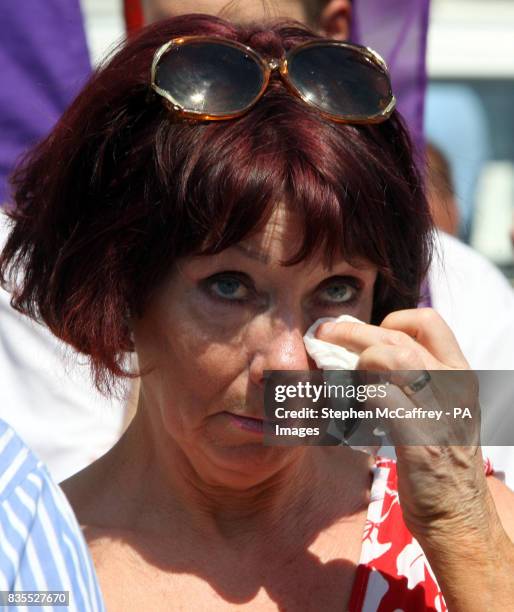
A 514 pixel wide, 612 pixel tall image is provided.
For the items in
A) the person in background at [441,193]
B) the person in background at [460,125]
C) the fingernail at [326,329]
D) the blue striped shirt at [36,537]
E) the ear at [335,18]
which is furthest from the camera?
the person in background at [460,125]

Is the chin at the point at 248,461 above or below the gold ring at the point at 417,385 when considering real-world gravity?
below

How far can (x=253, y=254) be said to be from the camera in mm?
1735

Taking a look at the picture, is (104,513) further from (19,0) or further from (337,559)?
(19,0)

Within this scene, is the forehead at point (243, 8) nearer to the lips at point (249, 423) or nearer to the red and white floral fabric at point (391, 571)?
the lips at point (249, 423)

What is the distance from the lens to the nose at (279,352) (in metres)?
1.71

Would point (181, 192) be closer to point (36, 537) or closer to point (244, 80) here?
point (244, 80)

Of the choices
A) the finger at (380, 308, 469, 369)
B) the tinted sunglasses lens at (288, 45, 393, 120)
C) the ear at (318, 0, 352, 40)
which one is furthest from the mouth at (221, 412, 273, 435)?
the ear at (318, 0, 352, 40)

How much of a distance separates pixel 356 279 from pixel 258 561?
0.52 metres

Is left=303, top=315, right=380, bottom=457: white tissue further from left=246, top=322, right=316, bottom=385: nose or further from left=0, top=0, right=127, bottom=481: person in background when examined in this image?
left=0, top=0, right=127, bottom=481: person in background

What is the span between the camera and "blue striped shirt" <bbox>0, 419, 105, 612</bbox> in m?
1.31

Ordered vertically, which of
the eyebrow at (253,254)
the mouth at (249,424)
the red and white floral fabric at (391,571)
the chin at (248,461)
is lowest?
the red and white floral fabric at (391,571)

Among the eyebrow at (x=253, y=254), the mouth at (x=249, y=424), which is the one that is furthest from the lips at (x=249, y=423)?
the eyebrow at (x=253, y=254)

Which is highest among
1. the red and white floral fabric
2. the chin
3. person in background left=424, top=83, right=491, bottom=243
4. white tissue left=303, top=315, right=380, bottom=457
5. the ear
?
white tissue left=303, top=315, right=380, bottom=457

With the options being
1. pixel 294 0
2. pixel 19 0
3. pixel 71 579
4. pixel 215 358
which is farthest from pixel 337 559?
pixel 19 0
